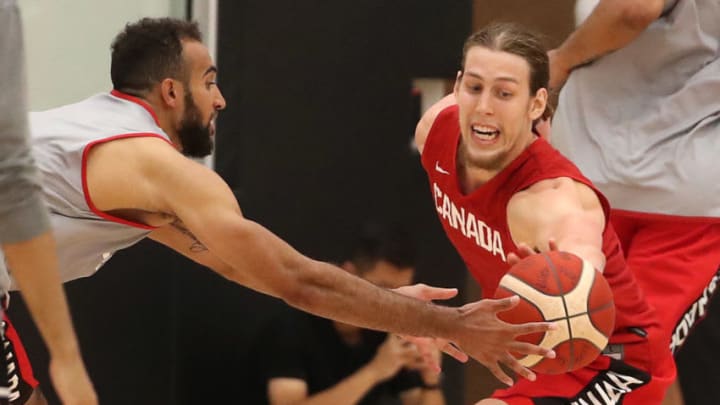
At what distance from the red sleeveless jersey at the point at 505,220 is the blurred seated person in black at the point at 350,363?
86 centimetres

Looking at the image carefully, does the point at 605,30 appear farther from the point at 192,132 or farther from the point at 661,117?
the point at 192,132

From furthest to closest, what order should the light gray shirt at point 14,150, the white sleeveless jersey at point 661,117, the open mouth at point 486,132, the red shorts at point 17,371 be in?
the white sleeveless jersey at point 661,117 → the open mouth at point 486,132 → the red shorts at point 17,371 → the light gray shirt at point 14,150

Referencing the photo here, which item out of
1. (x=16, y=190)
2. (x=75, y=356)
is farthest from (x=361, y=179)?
(x=16, y=190)

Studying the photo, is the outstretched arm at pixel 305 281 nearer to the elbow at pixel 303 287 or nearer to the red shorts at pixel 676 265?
the elbow at pixel 303 287

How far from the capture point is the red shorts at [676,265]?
4.14 m

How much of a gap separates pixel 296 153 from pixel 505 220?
1.64 meters

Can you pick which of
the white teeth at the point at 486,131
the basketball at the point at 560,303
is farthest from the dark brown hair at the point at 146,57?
Result: the basketball at the point at 560,303

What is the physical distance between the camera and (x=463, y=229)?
13.0 ft

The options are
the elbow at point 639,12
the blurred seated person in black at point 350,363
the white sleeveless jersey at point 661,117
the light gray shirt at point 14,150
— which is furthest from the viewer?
the blurred seated person in black at point 350,363

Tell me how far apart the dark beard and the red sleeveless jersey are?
766 mm

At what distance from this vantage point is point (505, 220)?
377 cm

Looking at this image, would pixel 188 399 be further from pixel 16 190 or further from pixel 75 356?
pixel 16 190

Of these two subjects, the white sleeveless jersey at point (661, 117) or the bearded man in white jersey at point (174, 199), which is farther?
the white sleeveless jersey at point (661, 117)

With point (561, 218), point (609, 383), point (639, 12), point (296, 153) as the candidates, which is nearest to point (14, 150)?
point (561, 218)
